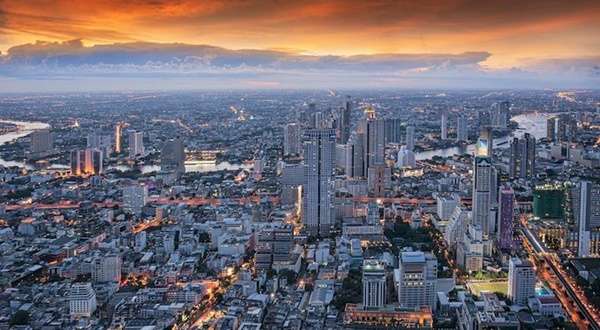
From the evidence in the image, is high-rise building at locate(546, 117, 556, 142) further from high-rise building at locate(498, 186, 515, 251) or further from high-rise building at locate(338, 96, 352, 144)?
high-rise building at locate(498, 186, 515, 251)

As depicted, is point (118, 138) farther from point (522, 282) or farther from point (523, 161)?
point (522, 282)

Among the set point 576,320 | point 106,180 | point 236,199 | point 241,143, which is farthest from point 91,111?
point 576,320

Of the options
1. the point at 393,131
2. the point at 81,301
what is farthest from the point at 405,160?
the point at 81,301

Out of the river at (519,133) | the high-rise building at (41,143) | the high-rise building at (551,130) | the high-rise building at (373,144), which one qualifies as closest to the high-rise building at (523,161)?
the high-rise building at (373,144)

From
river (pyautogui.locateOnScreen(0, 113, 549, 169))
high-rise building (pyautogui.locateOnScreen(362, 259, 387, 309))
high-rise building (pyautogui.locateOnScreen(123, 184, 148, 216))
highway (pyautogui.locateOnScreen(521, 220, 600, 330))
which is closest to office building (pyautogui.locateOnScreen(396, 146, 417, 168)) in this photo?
river (pyautogui.locateOnScreen(0, 113, 549, 169))

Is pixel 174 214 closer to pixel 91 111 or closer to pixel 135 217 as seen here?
pixel 135 217

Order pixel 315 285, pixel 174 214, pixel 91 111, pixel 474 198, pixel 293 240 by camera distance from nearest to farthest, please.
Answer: pixel 315 285, pixel 293 240, pixel 474 198, pixel 174 214, pixel 91 111
